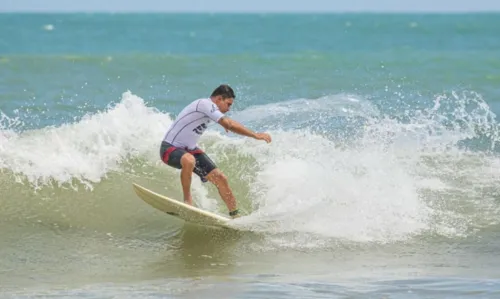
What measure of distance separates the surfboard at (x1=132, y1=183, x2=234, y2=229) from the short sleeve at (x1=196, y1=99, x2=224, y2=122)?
38.6 inches

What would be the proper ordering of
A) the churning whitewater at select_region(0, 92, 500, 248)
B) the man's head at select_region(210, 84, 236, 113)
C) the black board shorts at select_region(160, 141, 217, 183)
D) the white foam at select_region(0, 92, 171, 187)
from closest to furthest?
1. the man's head at select_region(210, 84, 236, 113)
2. the black board shorts at select_region(160, 141, 217, 183)
3. the churning whitewater at select_region(0, 92, 500, 248)
4. the white foam at select_region(0, 92, 171, 187)

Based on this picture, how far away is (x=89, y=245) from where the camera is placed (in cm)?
966

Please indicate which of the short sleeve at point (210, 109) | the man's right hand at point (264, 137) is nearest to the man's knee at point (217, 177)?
the short sleeve at point (210, 109)

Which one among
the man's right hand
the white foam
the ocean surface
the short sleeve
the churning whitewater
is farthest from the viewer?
the white foam

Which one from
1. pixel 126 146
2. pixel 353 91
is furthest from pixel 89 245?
pixel 353 91

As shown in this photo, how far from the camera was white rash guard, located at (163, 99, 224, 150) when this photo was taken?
30.5 ft

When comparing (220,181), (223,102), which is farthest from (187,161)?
(223,102)

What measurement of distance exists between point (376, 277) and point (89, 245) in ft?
10.1

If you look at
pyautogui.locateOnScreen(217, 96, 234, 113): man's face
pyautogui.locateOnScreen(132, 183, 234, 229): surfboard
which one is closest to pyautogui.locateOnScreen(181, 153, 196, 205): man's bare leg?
pyautogui.locateOnScreen(132, 183, 234, 229): surfboard

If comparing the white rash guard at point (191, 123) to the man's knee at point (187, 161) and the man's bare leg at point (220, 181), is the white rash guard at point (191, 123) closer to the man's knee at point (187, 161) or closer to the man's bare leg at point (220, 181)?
the man's knee at point (187, 161)

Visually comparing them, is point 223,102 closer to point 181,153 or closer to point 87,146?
point 181,153

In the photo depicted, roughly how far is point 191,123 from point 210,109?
302mm

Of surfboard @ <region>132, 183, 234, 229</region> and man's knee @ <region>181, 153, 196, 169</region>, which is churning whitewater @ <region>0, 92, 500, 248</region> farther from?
man's knee @ <region>181, 153, 196, 169</region>

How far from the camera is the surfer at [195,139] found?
9312 mm
